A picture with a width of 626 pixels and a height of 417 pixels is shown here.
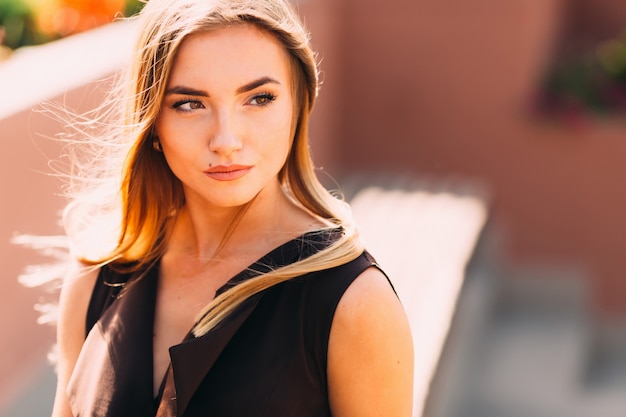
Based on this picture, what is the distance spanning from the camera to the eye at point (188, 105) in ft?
5.40

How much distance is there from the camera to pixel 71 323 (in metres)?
1.93

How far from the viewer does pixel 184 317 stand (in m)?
1.83

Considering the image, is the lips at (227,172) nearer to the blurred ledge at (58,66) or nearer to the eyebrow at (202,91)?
the eyebrow at (202,91)

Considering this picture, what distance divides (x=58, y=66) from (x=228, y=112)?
7.01ft

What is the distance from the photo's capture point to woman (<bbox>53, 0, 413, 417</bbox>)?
161 centimetres

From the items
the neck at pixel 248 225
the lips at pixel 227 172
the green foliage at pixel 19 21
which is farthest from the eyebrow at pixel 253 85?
the green foliage at pixel 19 21

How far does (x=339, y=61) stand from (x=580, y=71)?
4.72 ft

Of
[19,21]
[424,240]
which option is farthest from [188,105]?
[424,240]

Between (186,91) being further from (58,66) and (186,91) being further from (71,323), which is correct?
(58,66)

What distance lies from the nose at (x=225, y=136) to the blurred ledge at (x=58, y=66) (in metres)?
1.38

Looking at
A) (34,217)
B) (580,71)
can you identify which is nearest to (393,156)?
(580,71)

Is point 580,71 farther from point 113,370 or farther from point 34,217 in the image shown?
point 113,370

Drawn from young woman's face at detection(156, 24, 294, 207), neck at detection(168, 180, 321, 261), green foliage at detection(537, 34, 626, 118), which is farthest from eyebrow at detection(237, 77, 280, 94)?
green foliage at detection(537, 34, 626, 118)

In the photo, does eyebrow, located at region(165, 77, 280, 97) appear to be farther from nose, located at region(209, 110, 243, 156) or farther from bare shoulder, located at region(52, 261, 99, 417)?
bare shoulder, located at region(52, 261, 99, 417)
